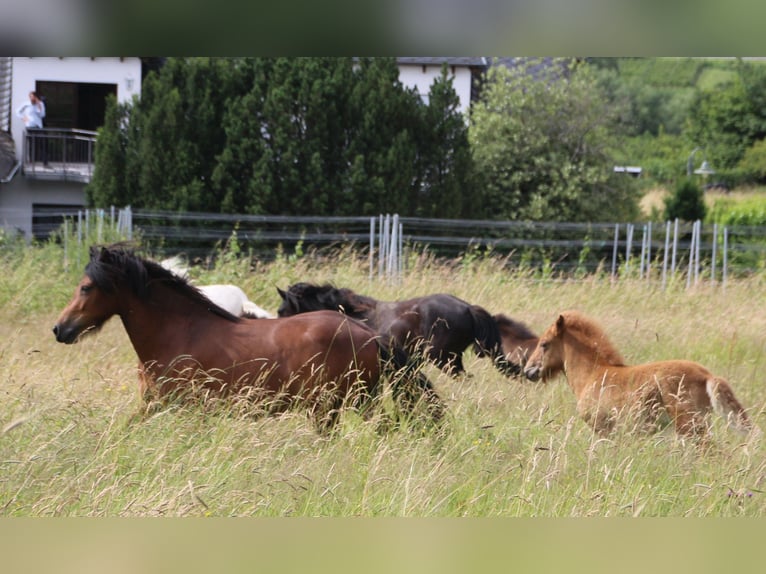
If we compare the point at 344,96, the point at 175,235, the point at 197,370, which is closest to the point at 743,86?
the point at 344,96

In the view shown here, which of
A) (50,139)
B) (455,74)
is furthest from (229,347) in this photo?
(455,74)

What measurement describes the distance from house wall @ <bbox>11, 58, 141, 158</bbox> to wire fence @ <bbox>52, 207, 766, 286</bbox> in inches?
213

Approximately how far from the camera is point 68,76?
22094 mm

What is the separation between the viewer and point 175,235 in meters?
16.2

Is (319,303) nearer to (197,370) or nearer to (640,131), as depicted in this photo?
(197,370)

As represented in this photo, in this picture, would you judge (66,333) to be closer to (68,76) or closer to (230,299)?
(230,299)

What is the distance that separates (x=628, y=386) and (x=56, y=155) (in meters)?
19.2

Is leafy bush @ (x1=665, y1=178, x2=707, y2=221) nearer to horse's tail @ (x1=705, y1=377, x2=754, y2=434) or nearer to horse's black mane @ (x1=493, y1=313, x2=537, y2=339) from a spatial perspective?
horse's black mane @ (x1=493, y1=313, x2=537, y2=339)

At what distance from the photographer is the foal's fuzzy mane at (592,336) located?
6.48 meters

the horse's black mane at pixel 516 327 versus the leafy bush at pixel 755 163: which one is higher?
the leafy bush at pixel 755 163

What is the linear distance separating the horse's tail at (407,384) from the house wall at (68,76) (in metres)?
17.5

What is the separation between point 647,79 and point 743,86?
58.8 ft

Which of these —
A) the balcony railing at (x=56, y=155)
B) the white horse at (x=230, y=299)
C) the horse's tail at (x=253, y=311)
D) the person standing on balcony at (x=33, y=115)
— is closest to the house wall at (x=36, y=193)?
the balcony railing at (x=56, y=155)

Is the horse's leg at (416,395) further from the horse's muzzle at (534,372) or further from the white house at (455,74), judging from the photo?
the white house at (455,74)
